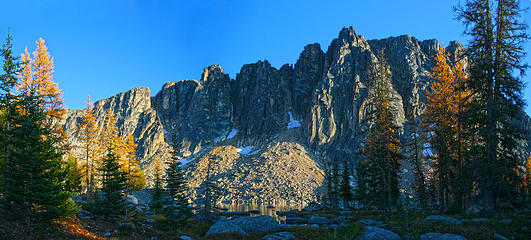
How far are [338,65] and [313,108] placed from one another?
24.9 m

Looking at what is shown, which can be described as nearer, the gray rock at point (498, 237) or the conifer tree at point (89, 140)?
the gray rock at point (498, 237)

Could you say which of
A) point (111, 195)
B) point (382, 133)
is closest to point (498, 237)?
point (382, 133)

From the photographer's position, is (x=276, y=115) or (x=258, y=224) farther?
(x=276, y=115)

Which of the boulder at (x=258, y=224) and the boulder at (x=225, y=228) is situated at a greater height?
the boulder at (x=225, y=228)

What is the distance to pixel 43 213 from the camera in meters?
14.6

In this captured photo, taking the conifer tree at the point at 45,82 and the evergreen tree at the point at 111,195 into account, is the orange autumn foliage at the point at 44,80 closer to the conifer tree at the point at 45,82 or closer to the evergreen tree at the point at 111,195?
the conifer tree at the point at 45,82

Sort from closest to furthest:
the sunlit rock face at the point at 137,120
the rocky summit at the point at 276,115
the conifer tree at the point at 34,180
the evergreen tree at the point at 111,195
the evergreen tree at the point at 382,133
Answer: the conifer tree at the point at 34,180 < the evergreen tree at the point at 111,195 < the evergreen tree at the point at 382,133 < the rocky summit at the point at 276,115 < the sunlit rock face at the point at 137,120

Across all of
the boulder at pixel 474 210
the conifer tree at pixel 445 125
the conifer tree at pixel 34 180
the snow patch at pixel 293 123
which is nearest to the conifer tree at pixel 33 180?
the conifer tree at pixel 34 180

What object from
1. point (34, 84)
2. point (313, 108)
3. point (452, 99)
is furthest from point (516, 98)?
point (313, 108)

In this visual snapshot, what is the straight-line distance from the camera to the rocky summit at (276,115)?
94500mm

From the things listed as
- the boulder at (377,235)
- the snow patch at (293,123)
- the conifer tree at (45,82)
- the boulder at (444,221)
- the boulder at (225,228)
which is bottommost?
the boulder at (225,228)

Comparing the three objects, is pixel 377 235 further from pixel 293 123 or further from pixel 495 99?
pixel 293 123

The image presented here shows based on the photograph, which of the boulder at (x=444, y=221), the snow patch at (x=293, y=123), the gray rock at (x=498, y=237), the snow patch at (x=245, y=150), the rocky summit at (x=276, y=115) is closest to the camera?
the gray rock at (x=498, y=237)

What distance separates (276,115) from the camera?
145500mm
